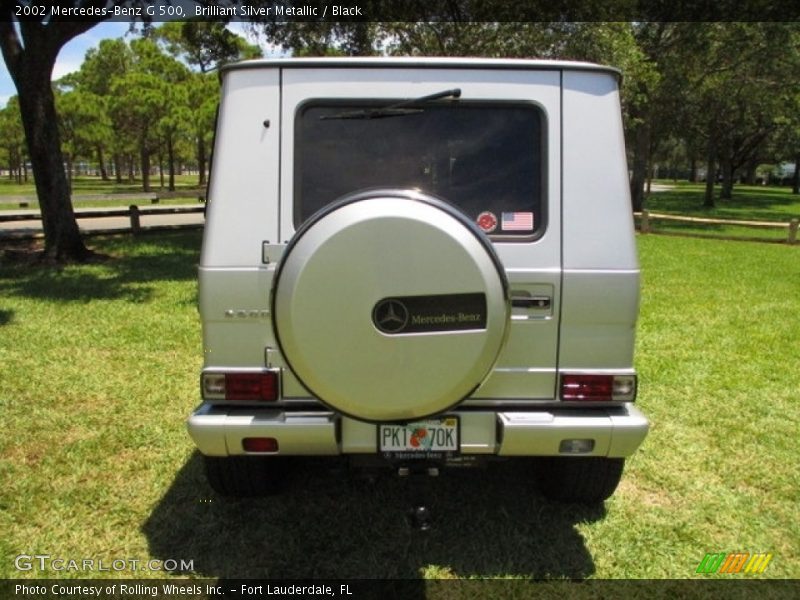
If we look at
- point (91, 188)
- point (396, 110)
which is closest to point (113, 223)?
point (396, 110)

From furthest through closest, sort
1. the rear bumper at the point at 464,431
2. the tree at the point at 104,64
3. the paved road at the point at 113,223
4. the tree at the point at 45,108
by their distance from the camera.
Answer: the tree at the point at 104,64, the paved road at the point at 113,223, the tree at the point at 45,108, the rear bumper at the point at 464,431

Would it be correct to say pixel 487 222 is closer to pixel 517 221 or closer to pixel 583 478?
pixel 517 221

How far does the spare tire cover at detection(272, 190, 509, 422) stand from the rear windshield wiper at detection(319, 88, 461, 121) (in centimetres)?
51

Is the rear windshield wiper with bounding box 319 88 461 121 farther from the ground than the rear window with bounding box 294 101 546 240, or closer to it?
farther from the ground

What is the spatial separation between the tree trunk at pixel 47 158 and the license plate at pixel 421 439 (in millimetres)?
10796

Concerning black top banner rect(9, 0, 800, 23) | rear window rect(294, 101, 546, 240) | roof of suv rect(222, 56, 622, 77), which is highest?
black top banner rect(9, 0, 800, 23)

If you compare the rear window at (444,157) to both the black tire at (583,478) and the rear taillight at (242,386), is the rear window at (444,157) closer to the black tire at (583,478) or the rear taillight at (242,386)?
the rear taillight at (242,386)

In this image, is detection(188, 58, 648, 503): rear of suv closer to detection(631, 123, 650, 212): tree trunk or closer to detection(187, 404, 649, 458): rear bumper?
detection(187, 404, 649, 458): rear bumper

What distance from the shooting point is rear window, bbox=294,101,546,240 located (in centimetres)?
291

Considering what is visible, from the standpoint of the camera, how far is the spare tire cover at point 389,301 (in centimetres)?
245

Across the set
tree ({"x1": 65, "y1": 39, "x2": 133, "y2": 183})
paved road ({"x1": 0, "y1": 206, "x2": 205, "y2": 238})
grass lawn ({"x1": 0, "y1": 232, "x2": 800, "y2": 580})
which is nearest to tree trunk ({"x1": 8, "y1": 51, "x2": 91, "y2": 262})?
paved road ({"x1": 0, "y1": 206, "x2": 205, "y2": 238})

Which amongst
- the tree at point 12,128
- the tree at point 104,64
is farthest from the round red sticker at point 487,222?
the tree at point 104,64

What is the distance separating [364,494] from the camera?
146 inches

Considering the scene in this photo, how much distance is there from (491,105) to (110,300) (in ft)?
23.5
